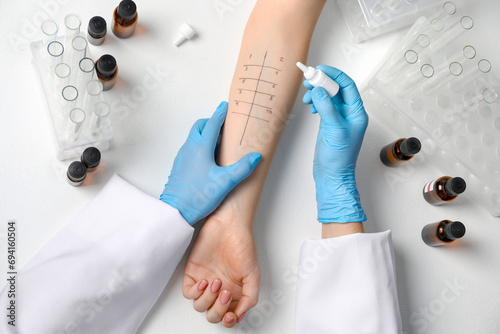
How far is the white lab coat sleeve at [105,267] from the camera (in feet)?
3.62

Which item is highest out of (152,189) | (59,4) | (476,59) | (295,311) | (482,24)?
(482,24)

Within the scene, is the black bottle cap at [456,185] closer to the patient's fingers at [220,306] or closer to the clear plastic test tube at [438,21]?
the clear plastic test tube at [438,21]

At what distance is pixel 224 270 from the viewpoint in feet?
4.35

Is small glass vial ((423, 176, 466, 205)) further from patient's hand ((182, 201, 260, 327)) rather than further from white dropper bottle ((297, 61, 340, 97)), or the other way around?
patient's hand ((182, 201, 260, 327))

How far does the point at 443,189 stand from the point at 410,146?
169mm

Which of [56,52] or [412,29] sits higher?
[412,29]

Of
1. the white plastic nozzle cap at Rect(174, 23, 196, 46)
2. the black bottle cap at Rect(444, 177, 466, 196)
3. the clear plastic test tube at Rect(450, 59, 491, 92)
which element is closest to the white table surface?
the white plastic nozzle cap at Rect(174, 23, 196, 46)

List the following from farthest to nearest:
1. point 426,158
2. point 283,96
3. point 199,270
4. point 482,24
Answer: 1. point 482,24
2. point 426,158
3. point 283,96
4. point 199,270

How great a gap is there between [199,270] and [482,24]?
4.05 feet

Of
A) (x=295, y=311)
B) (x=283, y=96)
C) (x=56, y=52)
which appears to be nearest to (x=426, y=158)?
(x=283, y=96)

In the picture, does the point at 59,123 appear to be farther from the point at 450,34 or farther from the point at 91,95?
the point at 450,34

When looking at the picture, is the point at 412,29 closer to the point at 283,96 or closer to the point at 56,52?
the point at 283,96

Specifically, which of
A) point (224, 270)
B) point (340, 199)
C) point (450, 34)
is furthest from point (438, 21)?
point (224, 270)

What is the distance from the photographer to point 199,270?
51.2 inches
